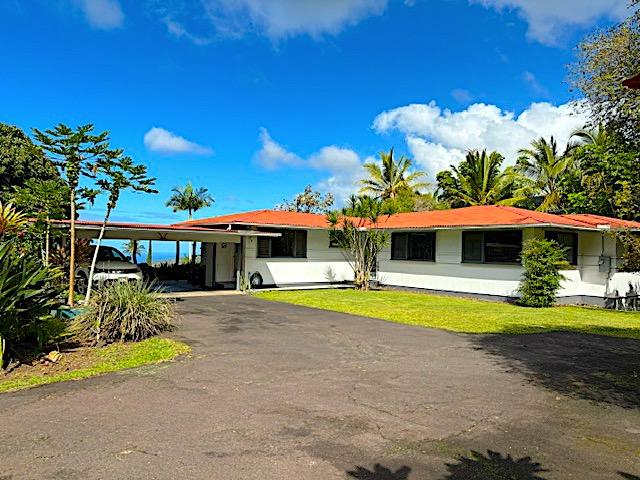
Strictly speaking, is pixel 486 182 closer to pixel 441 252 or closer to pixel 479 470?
pixel 441 252

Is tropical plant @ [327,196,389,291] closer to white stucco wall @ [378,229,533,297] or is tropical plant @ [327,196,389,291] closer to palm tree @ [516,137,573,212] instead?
white stucco wall @ [378,229,533,297]

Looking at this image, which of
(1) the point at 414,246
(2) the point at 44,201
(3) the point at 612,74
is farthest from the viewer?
(1) the point at 414,246

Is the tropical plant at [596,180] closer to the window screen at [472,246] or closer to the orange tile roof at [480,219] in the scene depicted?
the orange tile roof at [480,219]

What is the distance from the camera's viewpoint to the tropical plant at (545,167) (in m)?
29.9

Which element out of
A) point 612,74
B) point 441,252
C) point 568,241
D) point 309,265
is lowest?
point 309,265

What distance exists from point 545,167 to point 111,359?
31141 mm

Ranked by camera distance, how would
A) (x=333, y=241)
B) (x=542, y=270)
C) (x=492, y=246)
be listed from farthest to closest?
(x=333, y=241), (x=492, y=246), (x=542, y=270)

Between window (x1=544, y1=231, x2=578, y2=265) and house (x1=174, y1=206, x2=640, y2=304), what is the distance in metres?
0.03

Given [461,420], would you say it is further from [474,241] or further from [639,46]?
[474,241]

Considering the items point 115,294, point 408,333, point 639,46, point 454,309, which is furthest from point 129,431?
point 639,46

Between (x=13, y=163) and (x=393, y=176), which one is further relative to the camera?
(x=393, y=176)

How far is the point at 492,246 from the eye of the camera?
679 inches

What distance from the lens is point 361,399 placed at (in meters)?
5.42

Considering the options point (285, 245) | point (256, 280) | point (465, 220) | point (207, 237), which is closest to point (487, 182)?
point (465, 220)
